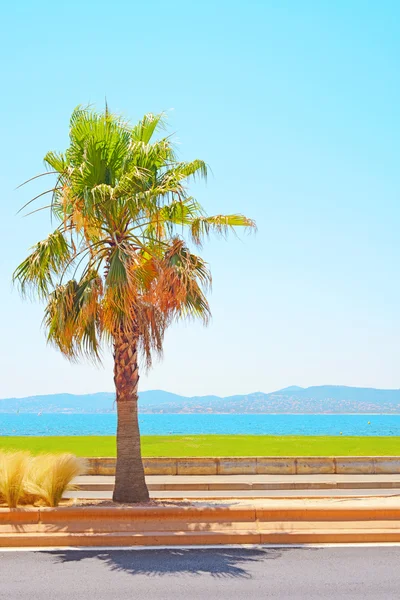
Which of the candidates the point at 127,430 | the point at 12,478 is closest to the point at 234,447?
the point at 127,430

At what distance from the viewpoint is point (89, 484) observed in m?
17.0

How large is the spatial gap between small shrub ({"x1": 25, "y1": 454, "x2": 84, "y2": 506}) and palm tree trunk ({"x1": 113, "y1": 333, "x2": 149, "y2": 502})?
0.73 m

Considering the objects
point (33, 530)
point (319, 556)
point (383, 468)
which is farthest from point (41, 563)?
point (383, 468)

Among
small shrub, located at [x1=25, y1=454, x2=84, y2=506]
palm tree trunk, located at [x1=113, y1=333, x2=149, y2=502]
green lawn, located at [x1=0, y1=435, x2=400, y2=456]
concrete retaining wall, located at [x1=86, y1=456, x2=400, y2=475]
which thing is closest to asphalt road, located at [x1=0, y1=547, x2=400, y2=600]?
small shrub, located at [x1=25, y1=454, x2=84, y2=506]

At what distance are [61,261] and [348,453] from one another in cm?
1453

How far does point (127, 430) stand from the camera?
488 inches

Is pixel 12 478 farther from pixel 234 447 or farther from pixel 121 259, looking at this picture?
pixel 234 447

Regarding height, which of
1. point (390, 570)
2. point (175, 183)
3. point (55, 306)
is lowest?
point (390, 570)

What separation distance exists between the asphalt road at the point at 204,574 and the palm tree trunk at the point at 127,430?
3.43 m

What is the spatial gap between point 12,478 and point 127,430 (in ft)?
7.14

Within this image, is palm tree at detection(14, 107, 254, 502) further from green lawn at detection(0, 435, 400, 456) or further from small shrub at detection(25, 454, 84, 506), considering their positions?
green lawn at detection(0, 435, 400, 456)

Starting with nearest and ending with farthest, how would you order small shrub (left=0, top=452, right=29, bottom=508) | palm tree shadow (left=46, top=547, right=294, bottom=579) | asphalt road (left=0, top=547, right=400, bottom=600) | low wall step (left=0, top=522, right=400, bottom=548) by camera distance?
asphalt road (left=0, top=547, right=400, bottom=600) < palm tree shadow (left=46, top=547, right=294, bottom=579) < low wall step (left=0, top=522, right=400, bottom=548) < small shrub (left=0, top=452, right=29, bottom=508)

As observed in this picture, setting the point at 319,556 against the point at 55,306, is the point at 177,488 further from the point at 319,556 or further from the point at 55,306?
the point at 319,556

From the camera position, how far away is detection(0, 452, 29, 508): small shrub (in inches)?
427
